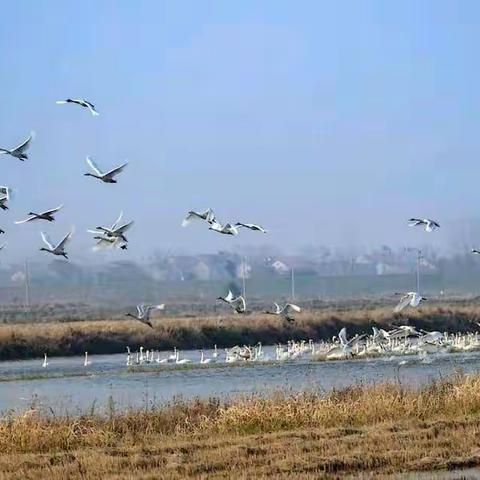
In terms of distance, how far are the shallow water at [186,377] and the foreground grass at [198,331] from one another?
4.49 meters

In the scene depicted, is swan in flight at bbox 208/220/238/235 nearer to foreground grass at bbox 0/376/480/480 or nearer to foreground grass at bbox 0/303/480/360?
foreground grass at bbox 0/376/480/480

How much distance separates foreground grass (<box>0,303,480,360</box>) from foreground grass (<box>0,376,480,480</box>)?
90.4 feet

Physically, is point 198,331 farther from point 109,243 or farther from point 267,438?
point 267,438

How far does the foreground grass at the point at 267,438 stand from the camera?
1329cm

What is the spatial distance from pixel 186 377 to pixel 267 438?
18152mm

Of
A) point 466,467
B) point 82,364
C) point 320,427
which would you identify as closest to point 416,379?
point 320,427

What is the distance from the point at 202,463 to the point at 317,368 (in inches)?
831

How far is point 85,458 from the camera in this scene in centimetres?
1418

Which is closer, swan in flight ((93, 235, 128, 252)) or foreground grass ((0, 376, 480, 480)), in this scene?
foreground grass ((0, 376, 480, 480))

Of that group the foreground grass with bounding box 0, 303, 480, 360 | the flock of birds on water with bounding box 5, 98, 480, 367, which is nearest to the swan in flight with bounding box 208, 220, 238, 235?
the flock of birds on water with bounding box 5, 98, 480, 367

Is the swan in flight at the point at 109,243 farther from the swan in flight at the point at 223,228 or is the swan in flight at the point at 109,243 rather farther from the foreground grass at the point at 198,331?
the foreground grass at the point at 198,331

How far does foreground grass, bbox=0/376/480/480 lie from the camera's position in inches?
523

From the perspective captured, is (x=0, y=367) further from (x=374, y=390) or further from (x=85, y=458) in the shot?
(x=85, y=458)

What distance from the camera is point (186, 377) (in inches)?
1312
